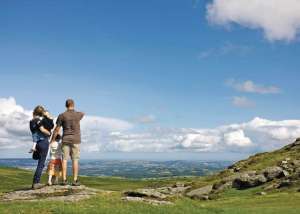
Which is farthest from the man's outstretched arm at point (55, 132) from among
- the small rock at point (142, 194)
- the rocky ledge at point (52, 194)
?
the small rock at point (142, 194)

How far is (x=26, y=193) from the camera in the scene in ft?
94.2

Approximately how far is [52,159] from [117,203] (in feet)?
18.5

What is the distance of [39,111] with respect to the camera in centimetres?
2812

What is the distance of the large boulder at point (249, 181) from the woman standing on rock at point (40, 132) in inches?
1662

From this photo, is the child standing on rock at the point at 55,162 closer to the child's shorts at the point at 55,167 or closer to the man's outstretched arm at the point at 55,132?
the child's shorts at the point at 55,167

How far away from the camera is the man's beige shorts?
28.8 metres

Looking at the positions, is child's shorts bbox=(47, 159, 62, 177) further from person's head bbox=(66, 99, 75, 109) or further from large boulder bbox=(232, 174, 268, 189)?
large boulder bbox=(232, 174, 268, 189)

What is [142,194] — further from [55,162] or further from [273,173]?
[273,173]

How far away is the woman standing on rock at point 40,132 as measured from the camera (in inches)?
1108

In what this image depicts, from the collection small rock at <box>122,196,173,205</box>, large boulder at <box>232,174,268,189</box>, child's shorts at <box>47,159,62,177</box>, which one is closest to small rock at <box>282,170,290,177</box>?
large boulder at <box>232,174,268,189</box>

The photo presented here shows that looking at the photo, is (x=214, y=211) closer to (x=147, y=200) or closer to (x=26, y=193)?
(x=147, y=200)

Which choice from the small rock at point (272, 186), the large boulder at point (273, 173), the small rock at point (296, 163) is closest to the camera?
the small rock at point (272, 186)

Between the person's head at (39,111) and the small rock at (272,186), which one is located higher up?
the person's head at (39,111)

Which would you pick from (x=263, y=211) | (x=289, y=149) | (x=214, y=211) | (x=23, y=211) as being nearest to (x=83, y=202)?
(x=23, y=211)
